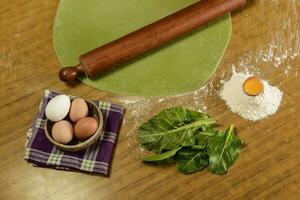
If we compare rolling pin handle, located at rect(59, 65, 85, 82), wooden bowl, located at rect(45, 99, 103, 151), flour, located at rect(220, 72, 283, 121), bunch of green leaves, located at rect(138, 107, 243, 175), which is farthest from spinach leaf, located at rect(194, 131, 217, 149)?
rolling pin handle, located at rect(59, 65, 85, 82)

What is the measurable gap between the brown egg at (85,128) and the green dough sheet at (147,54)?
153mm

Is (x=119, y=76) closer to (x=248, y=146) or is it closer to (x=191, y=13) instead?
(x=191, y=13)

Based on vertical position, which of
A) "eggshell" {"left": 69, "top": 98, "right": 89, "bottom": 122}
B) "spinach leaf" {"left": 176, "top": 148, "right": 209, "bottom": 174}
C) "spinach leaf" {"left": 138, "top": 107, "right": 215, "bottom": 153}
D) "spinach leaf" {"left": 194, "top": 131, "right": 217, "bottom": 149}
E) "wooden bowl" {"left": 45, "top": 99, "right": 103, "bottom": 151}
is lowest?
"spinach leaf" {"left": 176, "top": 148, "right": 209, "bottom": 174}

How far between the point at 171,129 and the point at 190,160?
0.08 m

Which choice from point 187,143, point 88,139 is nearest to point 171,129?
point 187,143

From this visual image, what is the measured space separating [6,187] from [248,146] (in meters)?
0.55

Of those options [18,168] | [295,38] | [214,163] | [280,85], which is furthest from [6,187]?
[295,38]

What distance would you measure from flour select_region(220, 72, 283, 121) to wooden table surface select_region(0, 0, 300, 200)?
16 mm

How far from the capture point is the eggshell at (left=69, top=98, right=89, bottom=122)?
889 millimetres

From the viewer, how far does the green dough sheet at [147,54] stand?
3.38 ft

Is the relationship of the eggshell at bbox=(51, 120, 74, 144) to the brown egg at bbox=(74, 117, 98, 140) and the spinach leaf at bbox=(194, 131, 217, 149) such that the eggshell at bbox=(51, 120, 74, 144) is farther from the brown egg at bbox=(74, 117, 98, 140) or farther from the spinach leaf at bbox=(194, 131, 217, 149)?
the spinach leaf at bbox=(194, 131, 217, 149)

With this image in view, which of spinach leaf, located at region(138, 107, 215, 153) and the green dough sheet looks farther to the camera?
the green dough sheet

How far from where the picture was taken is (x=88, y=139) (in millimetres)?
884

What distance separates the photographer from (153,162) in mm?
924
